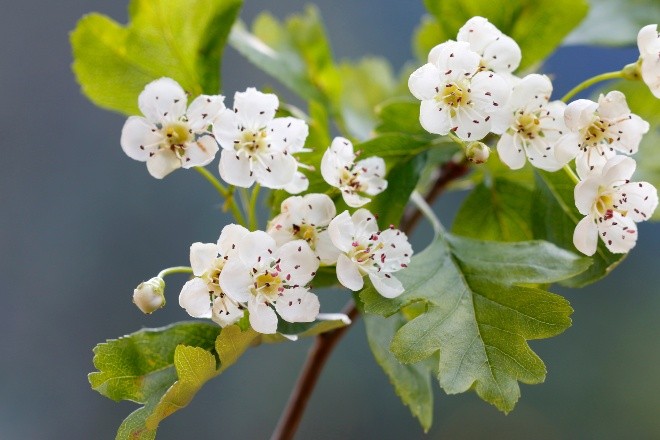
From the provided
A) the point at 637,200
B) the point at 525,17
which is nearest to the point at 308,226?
the point at 637,200

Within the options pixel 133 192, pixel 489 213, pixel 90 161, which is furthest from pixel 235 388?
pixel 489 213

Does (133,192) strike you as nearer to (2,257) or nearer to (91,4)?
(2,257)

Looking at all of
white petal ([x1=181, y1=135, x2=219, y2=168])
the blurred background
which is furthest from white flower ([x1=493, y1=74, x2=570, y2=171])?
the blurred background

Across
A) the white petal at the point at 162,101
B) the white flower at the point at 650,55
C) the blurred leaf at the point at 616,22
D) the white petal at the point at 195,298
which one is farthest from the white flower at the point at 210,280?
the blurred leaf at the point at 616,22

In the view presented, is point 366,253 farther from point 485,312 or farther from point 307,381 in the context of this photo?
point 307,381

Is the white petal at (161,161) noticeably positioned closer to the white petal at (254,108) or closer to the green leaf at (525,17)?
the white petal at (254,108)

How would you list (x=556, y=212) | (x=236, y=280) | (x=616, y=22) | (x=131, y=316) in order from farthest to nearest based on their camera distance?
(x=131, y=316) < (x=616, y=22) < (x=556, y=212) < (x=236, y=280)
